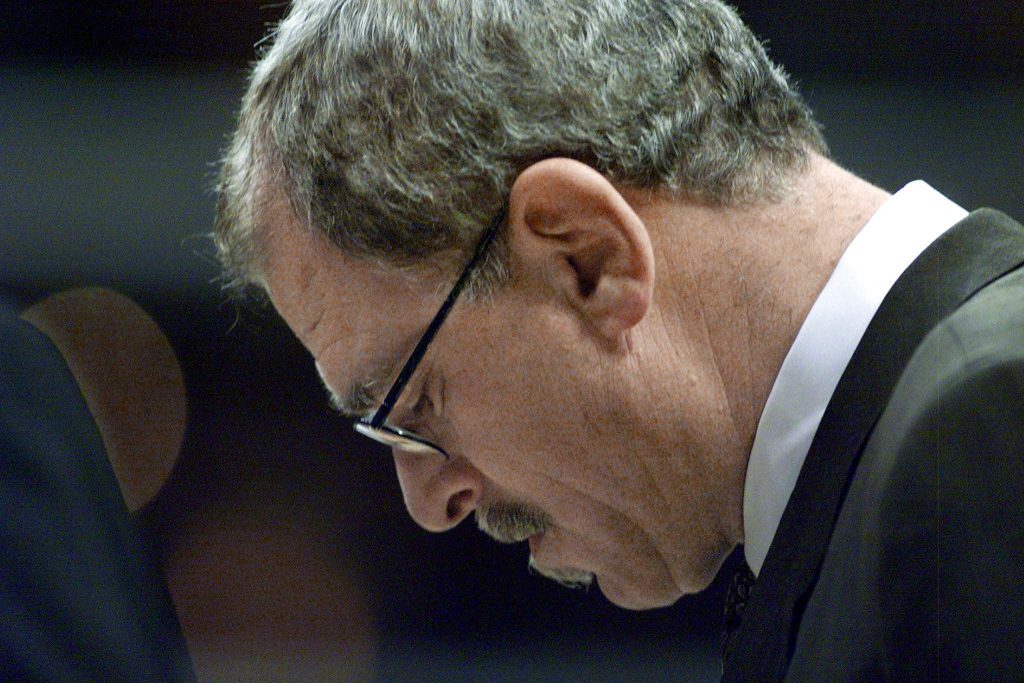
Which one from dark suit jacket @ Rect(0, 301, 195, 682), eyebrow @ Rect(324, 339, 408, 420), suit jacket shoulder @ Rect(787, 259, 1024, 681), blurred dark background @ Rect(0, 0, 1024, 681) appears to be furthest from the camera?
eyebrow @ Rect(324, 339, 408, 420)

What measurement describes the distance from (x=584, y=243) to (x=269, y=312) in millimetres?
618

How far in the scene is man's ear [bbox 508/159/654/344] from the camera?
854 millimetres

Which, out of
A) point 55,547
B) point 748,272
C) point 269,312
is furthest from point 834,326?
point 269,312

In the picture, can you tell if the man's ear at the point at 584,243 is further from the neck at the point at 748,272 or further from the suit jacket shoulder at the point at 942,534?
the suit jacket shoulder at the point at 942,534

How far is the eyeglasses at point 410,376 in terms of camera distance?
0.90m

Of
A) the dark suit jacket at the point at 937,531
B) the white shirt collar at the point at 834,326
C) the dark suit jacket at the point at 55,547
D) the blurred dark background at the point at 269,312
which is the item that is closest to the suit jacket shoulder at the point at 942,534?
the dark suit jacket at the point at 937,531

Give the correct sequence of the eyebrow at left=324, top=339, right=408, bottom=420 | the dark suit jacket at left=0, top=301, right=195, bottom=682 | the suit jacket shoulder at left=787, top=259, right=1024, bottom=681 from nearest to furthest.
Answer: the suit jacket shoulder at left=787, top=259, right=1024, bottom=681 → the dark suit jacket at left=0, top=301, right=195, bottom=682 → the eyebrow at left=324, top=339, right=408, bottom=420

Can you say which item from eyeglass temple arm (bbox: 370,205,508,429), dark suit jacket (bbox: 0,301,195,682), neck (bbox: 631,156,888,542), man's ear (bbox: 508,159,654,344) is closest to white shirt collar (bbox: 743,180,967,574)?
neck (bbox: 631,156,888,542)

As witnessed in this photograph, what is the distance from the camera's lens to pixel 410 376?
97 cm

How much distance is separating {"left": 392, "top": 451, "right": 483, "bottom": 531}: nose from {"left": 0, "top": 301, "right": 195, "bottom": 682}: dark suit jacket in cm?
27

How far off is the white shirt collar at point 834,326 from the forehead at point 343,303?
0.92 feet

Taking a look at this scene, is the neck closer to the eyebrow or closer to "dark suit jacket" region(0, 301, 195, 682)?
the eyebrow

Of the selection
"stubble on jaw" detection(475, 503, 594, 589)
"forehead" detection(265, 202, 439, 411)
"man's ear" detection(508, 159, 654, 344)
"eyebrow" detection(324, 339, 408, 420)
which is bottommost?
"stubble on jaw" detection(475, 503, 594, 589)

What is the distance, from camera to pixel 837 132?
1.08 m
